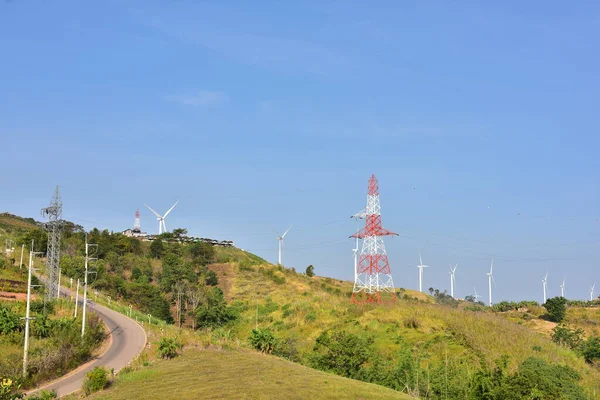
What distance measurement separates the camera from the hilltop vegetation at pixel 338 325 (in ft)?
151

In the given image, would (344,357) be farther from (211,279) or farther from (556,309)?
(211,279)

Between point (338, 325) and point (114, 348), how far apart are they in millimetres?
29138

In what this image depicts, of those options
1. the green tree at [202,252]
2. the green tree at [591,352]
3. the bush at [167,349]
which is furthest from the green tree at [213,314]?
the green tree at [591,352]

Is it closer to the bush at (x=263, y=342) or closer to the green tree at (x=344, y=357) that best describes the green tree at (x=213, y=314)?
the bush at (x=263, y=342)

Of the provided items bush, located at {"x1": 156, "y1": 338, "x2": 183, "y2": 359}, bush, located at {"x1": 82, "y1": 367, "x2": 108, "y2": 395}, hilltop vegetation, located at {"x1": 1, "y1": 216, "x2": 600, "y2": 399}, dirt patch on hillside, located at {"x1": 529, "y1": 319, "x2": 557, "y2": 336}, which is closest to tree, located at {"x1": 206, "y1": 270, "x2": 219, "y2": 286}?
hilltop vegetation, located at {"x1": 1, "y1": 216, "x2": 600, "y2": 399}

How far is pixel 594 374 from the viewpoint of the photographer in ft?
163

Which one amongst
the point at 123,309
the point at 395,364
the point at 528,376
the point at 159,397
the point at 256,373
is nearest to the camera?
the point at 159,397

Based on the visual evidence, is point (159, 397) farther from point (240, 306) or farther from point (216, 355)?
point (240, 306)

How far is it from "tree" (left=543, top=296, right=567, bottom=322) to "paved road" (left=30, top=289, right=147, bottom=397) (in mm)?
60330

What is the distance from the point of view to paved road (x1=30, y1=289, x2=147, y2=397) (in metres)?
41.1

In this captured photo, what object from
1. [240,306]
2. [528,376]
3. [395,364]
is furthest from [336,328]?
[528,376]

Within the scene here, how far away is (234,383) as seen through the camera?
39500mm

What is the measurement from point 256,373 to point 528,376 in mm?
18334

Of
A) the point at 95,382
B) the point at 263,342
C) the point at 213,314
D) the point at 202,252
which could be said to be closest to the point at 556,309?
the point at 213,314
